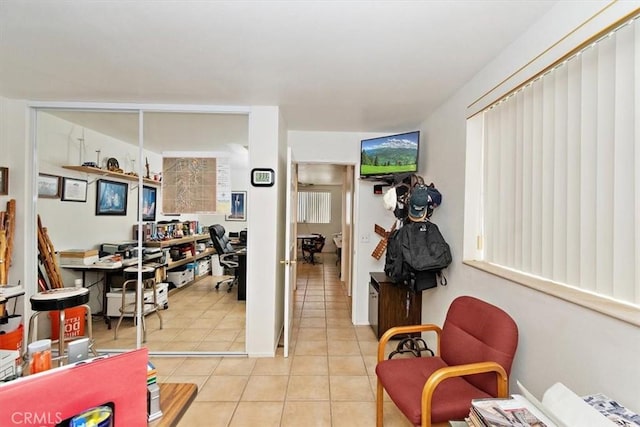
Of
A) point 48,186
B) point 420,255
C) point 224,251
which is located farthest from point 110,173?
point 420,255

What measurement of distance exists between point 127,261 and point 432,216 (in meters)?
3.40

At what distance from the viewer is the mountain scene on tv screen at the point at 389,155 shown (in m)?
3.02

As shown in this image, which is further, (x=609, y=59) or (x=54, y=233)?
(x=54, y=233)

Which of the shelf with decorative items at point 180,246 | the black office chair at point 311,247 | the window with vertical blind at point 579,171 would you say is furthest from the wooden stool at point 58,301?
the black office chair at point 311,247

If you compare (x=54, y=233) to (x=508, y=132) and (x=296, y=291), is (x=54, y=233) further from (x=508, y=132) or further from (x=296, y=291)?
(x=508, y=132)

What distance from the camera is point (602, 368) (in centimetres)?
115

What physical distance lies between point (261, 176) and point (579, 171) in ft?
7.61

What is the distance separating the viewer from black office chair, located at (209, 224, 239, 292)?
3812 millimetres

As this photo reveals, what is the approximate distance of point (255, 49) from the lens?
183 centimetres

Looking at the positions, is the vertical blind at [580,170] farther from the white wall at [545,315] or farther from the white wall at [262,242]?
the white wall at [262,242]

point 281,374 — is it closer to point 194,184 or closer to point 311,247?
point 194,184

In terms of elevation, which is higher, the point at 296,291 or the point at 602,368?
the point at 602,368

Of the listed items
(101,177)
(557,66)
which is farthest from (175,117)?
(557,66)

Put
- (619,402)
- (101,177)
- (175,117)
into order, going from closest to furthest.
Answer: (619,402) → (175,117) → (101,177)
